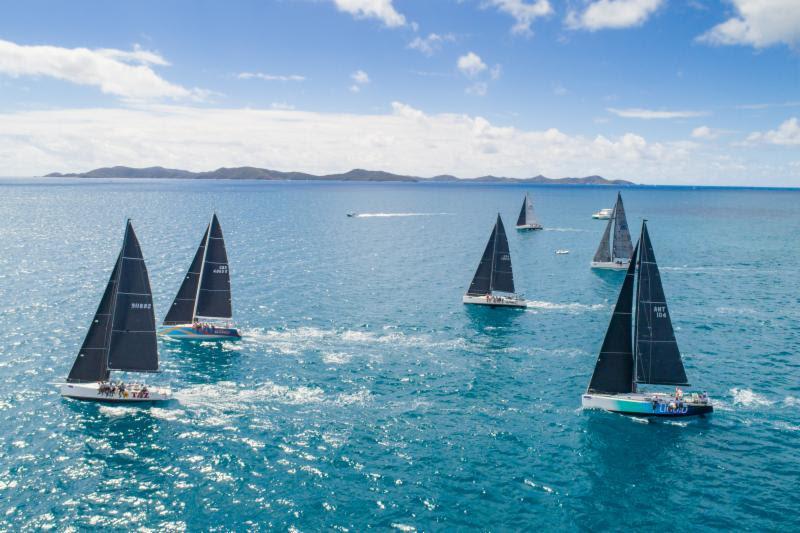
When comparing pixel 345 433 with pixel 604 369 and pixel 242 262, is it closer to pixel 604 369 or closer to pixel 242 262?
pixel 604 369

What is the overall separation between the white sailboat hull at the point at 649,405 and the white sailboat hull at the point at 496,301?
33.4m

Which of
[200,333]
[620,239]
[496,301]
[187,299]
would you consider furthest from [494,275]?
[620,239]

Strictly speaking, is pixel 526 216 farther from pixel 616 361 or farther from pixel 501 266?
pixel 616 361

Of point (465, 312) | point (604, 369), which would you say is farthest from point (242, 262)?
point (604, 369)

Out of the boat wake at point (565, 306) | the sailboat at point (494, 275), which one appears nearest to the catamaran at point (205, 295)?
the sailboat at point (494, 275)

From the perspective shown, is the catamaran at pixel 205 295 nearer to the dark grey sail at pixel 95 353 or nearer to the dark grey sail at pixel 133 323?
the dark grey sail at pixel 133 323

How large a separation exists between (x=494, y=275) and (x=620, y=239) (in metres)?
47.2

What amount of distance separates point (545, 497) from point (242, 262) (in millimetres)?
89762

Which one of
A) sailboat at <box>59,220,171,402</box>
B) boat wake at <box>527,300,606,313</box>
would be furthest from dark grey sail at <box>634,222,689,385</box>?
sailboat at <box>59,220,171,402</box>

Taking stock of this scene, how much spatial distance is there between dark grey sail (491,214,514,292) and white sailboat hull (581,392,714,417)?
35704mm

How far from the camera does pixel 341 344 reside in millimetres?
65000

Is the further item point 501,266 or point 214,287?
point 501,266

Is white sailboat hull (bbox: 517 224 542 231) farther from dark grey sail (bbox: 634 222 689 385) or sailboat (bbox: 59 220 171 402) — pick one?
sailboat (bbox: 59 220 171 402)

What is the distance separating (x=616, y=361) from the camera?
5069cm
